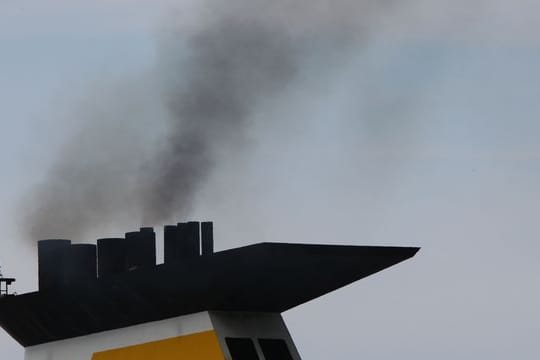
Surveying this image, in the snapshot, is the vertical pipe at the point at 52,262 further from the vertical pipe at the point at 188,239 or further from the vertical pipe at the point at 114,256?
the vertical pipe at the point at 188,239

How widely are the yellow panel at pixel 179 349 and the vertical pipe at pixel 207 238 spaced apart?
7.50 ft

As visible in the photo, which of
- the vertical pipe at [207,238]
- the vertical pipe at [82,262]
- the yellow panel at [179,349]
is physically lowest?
the yellow panel at [179,349]

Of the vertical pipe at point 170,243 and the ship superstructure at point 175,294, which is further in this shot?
the vertical pipe at point 170,243

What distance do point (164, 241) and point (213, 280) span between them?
9.53 feet

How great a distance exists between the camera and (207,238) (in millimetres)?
35969

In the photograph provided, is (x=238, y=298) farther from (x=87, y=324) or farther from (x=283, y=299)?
(x=87, y=324)

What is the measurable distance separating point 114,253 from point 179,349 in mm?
3309

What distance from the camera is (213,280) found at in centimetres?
3344

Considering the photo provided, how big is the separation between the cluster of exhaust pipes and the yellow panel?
1.79 m

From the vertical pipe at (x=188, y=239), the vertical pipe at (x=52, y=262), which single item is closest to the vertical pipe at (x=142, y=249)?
the vertical pipe at (x=188, y=239)

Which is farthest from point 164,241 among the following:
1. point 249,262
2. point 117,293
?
point 249,262

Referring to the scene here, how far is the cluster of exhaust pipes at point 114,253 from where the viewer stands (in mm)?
35750

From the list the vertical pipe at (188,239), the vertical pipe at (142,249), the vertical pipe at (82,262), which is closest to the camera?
the vertical pipe at (188,239)

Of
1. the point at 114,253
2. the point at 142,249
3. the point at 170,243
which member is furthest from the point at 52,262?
the point at 170,243
